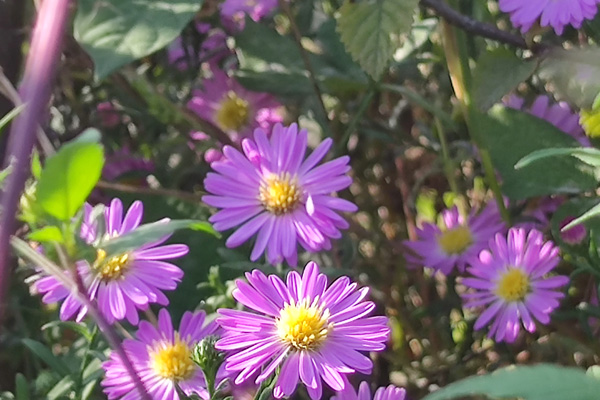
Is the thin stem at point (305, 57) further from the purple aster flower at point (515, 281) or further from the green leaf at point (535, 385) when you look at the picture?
the green leaf at point (535, 385)

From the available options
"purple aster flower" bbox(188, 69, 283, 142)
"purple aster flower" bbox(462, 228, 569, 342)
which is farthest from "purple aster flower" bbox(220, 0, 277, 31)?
"purple aster flower" bbox(462, 228, 569, 342)

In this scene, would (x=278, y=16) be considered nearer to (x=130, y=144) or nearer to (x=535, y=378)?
(x=130, y=144)

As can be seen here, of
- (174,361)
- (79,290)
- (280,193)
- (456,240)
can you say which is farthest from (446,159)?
(79,290)

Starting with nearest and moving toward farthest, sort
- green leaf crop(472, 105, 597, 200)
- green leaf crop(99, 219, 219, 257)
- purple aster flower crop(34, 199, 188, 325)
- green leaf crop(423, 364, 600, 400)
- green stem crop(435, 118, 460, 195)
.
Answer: green leaf crop(423, 364, 600, 400), green leaf crop(99, 219, 219, 257), purple aster flower crop(34, 199, 188, 325), green leaf crop(472, 105, 597, 200), green stem crop(435, 118, 460, 195)

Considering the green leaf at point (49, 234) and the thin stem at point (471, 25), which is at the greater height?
the thin stem at point (471, 25)

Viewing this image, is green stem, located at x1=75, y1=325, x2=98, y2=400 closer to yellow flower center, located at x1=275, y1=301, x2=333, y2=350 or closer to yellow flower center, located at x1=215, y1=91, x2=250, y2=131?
yellow flower center, located at x1=275, y1=301, x2=333, y2=350

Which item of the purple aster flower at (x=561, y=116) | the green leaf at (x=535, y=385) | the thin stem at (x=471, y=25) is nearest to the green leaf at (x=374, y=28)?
the thin stem at (x=471, y=25)
